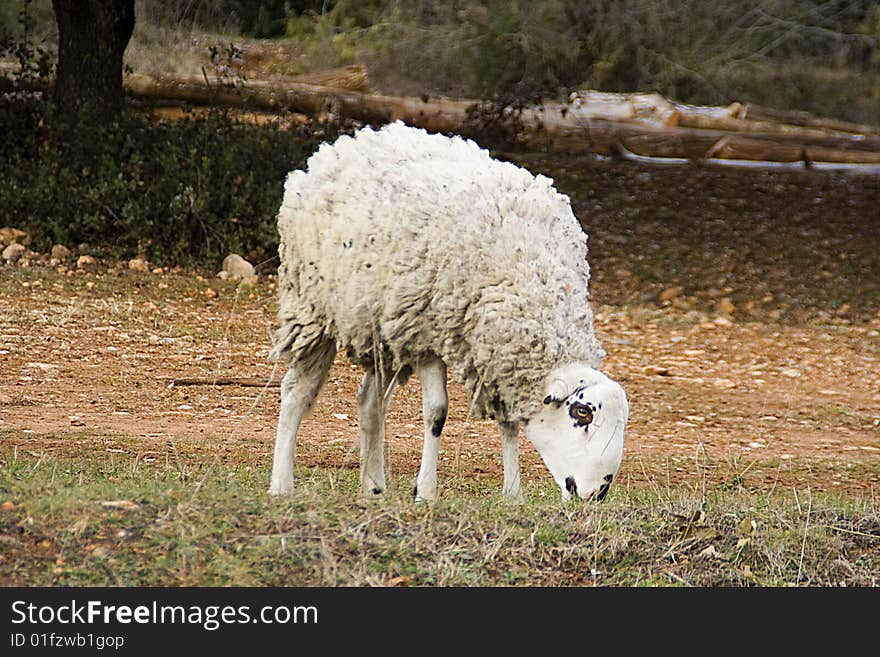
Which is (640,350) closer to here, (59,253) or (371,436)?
(371,436)

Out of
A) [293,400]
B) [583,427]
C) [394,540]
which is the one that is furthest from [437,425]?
[394,540]

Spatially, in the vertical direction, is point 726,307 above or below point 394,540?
below

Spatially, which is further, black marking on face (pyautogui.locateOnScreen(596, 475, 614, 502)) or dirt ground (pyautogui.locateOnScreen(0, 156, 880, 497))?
dirt ground (pyautogui.locateOnScreen(0, 156, 880, 497))

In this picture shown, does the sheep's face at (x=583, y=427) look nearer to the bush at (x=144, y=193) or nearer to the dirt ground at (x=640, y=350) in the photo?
the dirt ground at (x=640, y=350)

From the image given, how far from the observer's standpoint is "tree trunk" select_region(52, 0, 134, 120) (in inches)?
540

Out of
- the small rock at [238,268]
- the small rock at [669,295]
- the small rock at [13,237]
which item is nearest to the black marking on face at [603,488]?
the small rock at [669,295]

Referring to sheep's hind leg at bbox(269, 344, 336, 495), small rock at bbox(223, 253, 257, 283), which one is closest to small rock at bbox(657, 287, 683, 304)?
small rock at bbox(223, 253, 257, 283)

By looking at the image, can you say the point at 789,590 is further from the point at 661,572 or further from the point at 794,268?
the point at 794,268

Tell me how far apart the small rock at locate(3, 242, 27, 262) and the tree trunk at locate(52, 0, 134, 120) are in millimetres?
1893

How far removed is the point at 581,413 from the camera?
17.0 feet

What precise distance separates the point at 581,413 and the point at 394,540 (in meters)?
1.04

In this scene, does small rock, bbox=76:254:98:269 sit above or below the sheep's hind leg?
below

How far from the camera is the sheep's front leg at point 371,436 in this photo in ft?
19.9

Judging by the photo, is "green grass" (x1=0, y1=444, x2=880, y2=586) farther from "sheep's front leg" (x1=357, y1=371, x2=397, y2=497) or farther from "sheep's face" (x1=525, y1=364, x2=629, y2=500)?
"sheep's front leg" (x1=357, y1=371, x2=397, y2=497)
